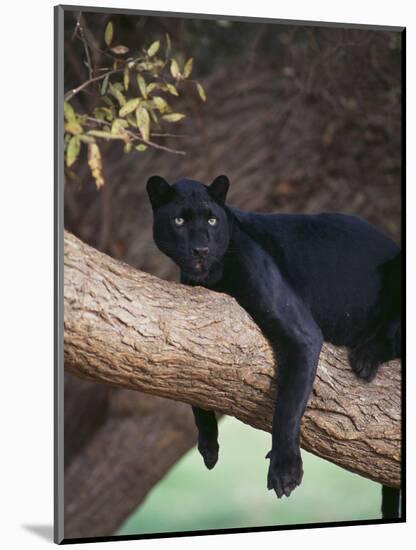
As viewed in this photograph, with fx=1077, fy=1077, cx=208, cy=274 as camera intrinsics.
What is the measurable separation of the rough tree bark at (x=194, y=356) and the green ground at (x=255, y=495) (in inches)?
11.3

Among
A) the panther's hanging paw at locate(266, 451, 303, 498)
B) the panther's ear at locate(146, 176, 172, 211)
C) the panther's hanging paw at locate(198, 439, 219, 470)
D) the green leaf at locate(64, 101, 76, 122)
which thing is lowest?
the panther's hanging paw at locate(198, 439, 219, 470)

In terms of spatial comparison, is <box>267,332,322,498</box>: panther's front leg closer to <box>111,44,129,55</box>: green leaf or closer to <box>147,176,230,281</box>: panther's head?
<box>147,176,230,281</box>: panther's head

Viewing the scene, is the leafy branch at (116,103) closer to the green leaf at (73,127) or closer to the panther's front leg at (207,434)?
the green leaf at (73,127)

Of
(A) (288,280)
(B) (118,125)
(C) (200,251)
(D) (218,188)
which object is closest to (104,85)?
(B) (118,125)

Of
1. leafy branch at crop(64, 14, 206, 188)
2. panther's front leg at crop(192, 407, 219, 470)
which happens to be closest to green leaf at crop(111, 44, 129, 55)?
leafy branch at crop(64, 14, 206, 188)

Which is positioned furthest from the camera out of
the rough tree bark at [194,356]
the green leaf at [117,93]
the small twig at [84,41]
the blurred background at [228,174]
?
the blurred background at [228,174]

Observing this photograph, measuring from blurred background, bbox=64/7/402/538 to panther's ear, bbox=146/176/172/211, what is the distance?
0.34 metres

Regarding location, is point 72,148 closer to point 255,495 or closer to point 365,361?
point 365,361

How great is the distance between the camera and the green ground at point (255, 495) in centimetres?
347

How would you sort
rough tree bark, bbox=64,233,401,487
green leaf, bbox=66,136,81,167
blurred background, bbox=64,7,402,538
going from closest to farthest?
rough tree bark, bbox=64,233,401,487
green leaf, bbox=66,136,81,167
blurred background, bbox=64,7,402,538

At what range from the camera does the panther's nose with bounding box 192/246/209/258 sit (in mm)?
3031

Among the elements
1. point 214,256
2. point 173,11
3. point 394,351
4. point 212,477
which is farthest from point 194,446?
point 173,11

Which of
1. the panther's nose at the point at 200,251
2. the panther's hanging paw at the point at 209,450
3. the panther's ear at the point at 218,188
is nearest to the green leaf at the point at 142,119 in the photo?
the panther's ear at the point at 218,188

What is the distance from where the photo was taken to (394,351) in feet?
11.2
